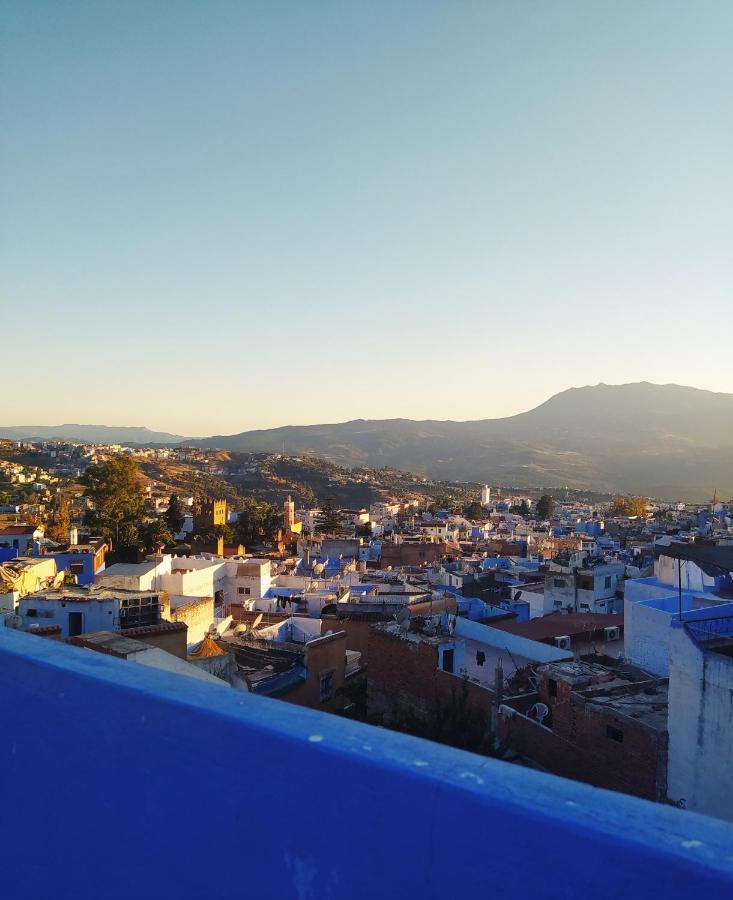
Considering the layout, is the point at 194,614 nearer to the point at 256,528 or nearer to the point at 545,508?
the point at 256,528

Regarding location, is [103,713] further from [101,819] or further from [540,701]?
[540,701]

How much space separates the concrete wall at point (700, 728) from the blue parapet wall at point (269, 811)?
24.3 ft

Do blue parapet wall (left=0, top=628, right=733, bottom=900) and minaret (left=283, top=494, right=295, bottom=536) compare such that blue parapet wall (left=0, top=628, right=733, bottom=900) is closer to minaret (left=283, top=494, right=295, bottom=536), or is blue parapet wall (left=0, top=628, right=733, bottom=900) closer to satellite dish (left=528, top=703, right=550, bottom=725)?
satellite dish (left=528, top=703, right=550, bottom=725)

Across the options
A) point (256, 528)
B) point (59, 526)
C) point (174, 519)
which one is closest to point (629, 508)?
point (256, 528)

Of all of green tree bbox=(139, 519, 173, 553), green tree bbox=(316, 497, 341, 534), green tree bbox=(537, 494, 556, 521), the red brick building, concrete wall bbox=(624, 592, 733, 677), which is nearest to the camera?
the red brick building

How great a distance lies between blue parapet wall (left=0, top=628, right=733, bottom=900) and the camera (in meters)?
1.09

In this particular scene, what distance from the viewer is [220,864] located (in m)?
1.36

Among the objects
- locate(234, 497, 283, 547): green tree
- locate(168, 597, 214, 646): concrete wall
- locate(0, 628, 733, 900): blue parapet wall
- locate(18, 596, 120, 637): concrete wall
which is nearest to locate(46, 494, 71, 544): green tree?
locate(234, 497, 283, 547): green tree

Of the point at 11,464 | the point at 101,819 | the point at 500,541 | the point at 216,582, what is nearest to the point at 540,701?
the point at 101,819

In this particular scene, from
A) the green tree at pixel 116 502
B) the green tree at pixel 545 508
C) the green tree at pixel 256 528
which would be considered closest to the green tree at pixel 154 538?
the green tree at pixel 116 502

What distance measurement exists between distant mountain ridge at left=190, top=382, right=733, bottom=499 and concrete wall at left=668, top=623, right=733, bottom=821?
104805 millimetres

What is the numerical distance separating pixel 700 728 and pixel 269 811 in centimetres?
780

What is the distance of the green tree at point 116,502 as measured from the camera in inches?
1143

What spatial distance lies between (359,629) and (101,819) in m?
14.8
